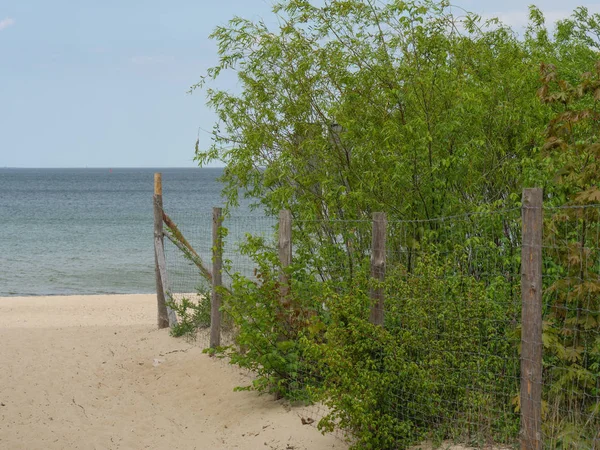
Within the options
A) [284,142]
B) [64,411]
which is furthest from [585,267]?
[64,411]

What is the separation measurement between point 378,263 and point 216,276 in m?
3.89

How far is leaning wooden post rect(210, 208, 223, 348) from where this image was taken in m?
10.1

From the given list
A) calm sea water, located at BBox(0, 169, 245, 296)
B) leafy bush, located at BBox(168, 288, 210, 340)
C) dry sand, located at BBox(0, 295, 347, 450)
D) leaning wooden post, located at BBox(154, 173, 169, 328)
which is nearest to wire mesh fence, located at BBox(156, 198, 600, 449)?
dry sand, located at BBox(0, 295, 347, 450)

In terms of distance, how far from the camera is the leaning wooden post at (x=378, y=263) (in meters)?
7.05

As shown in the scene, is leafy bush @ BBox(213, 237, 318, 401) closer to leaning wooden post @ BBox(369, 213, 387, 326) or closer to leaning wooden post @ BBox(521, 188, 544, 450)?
leaning wooden post @ BBox(369, 213, 387, 326)

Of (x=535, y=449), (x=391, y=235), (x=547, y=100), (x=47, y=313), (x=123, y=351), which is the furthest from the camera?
(x=47, y=313)

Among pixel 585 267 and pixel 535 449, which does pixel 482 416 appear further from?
pixel 585 267

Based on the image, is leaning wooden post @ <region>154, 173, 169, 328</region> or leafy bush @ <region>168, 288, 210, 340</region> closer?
leafy bush @ <region>168, 288, 210, 340</region>

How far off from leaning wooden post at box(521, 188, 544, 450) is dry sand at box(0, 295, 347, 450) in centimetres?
193

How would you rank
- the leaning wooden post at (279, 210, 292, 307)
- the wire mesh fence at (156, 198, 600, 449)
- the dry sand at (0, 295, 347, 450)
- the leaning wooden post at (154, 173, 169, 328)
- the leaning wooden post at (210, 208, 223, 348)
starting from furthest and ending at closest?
the leaning wooden post at (154, 173, 169, 328)
the leaning wooden post at (210, 208, 223, 348)
the leaning wooden post at (279, 210, 292, 307)
the dry sand at (0, 295, 347, 450)
the wire mesh fence at (156, 198, 600, 449)

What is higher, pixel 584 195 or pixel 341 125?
pixel 341 125

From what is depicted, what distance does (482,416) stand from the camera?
6434mm

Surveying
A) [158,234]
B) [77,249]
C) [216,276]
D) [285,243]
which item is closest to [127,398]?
[216,276]

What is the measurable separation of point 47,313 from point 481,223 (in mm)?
12363
